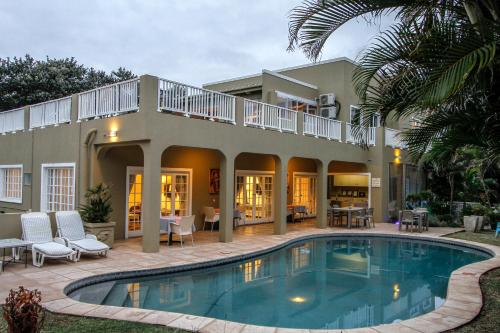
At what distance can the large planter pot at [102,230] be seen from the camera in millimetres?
10391

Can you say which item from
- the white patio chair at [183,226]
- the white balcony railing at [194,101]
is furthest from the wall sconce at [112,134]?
the white patio chair at [183,226]

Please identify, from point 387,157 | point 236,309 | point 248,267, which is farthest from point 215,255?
point 387,157

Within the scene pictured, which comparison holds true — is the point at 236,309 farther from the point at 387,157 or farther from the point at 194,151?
the point at 387,157

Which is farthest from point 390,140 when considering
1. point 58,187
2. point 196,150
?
point 58,187

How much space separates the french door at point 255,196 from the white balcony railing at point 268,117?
3411 mm

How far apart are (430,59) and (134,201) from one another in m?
10.7

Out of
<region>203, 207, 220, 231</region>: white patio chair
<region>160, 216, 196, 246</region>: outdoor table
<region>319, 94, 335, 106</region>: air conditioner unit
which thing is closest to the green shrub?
<region>160, 216, 196, 246</region>: outdoor table

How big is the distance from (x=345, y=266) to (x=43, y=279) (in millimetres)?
7174

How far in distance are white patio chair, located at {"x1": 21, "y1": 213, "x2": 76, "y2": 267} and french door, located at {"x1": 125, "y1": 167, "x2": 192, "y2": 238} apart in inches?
131

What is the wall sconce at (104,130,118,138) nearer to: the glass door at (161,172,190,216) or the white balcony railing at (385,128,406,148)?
the glass door at (161,172,190,216)

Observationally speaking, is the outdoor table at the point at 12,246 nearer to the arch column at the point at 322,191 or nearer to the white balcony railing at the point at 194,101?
the white balcony railing at the point at 194,101

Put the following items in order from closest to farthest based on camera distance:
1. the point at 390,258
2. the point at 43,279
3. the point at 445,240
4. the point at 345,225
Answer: the point at 43,279
the point at 390,258
the point at 445,240
the point at 345,225

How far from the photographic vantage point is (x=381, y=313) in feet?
22.3

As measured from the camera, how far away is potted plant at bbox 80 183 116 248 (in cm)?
1047
